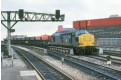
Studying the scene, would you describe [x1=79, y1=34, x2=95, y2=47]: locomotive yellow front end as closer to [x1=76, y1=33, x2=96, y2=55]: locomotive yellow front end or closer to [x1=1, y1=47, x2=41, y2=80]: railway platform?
[x1=76, y1=33, x2=96, y2=55]: locomotive yellow front end

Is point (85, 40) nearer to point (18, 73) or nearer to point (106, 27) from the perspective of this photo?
point (18, 73)

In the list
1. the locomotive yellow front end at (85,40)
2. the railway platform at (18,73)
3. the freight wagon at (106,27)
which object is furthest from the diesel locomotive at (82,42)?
the freight wagon at (106,27)

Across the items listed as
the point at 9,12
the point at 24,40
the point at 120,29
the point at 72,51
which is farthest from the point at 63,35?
the point at 24,40

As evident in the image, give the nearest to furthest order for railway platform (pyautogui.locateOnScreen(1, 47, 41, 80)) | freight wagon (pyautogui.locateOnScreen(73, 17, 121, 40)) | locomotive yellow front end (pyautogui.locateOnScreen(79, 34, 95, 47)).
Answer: railway platform (pyautogui.locateOnScreen(1, 47, 41, 80)), locomotive yellow front end (pyautogui.locateOnScreen(79, 34, 95, 47)), freight wagon (pyautogui.locateOnScreen(73, 17, 121, 40))

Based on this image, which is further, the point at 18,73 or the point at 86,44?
the point at 86,44

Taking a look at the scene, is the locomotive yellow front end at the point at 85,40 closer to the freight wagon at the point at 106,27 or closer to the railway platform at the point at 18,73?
the railway platform at the point at 18,73

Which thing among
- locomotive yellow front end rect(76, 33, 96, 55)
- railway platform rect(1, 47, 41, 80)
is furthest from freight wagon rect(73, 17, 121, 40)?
railway platform rect(1, 47, 41, 80)

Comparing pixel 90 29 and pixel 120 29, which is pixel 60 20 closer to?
pixel 120 29

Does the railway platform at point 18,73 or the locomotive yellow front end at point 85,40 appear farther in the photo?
the locomotive yellow front end at point 85,40

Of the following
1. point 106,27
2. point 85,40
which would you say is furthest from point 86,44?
point 106,27

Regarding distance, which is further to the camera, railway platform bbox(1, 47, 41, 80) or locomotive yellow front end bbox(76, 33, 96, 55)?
locomotive yellow front end bbox(76, 33, 96, 55)

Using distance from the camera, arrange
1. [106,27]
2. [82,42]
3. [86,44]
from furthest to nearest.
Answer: [106,27], [86,44], [82,42]

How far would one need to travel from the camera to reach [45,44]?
173 ft

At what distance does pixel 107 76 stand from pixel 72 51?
51.7 ft
